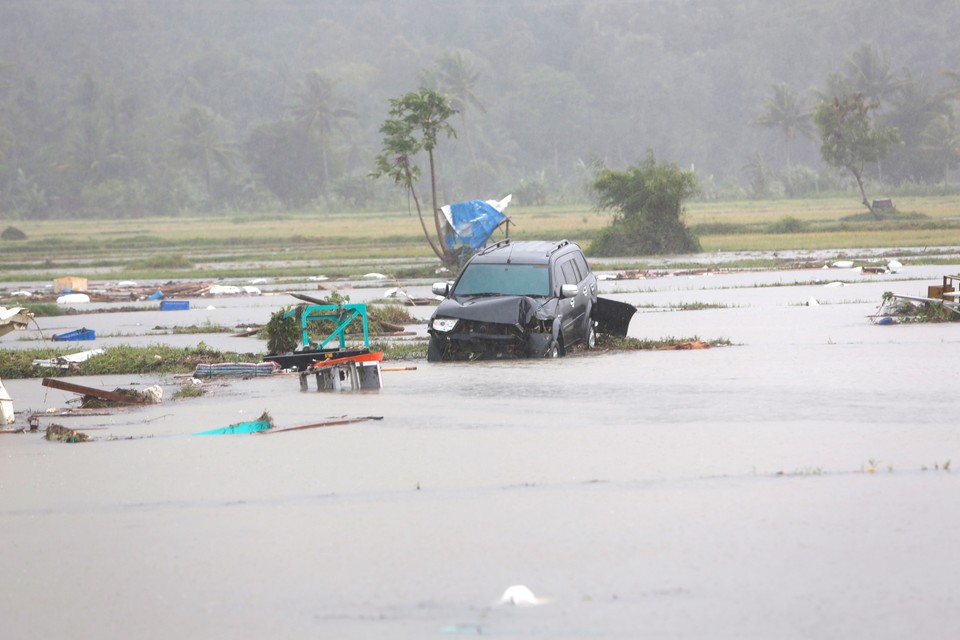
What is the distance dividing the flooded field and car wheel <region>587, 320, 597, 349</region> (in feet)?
11.1

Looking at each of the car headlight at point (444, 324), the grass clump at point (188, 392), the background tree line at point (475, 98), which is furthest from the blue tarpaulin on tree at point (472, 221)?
the background tree line at point (475, 98)

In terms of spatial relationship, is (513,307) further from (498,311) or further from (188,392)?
(188,392)

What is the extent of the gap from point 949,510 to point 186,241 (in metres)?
67.3

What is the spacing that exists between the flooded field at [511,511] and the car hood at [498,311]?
131cm

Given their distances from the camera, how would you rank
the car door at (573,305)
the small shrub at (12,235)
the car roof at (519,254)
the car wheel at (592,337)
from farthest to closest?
the small shrub at (12,235)
the car wheel at (592,337)
the car roof at (519,254)
the car door at (573,305)

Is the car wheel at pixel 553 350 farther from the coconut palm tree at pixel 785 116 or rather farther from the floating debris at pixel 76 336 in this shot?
the coconut palm tree at pixel 785 116

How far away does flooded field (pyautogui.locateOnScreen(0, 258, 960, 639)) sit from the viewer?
748 centimetres

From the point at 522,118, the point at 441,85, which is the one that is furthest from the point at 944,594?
the point at 522,118

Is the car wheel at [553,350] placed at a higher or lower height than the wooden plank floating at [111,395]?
lower

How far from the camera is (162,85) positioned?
516 feet

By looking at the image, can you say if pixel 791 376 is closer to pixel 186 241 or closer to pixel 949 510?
pixel 949 510

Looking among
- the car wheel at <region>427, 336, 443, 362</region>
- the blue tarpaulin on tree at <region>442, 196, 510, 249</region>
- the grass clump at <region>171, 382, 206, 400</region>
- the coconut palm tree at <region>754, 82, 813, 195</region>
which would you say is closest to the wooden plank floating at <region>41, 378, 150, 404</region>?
the grass clump at <region>171, 382, 206, 400</region>

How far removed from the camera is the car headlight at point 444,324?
19.0 m

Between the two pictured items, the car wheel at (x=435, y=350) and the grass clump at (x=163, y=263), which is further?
the grass clump at (x=163, y=263)
